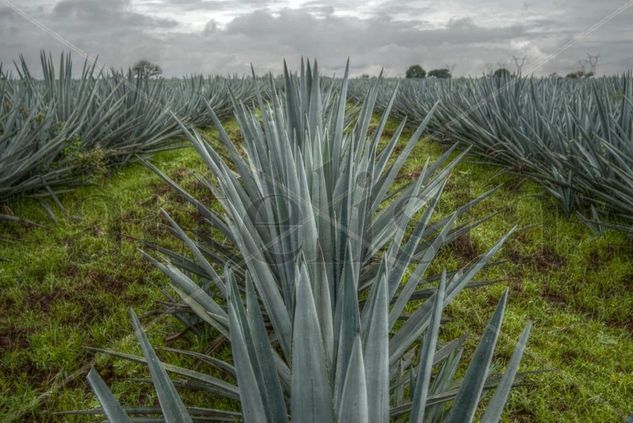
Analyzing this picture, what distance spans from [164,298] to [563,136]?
2788 millimetres

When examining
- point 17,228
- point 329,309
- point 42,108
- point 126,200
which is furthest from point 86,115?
point 329,309

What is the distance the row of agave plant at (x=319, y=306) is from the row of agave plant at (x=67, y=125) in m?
1.19

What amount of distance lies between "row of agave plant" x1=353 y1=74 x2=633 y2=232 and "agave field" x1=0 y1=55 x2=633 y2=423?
29mm

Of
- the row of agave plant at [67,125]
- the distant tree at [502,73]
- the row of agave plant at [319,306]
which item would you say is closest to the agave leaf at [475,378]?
the row of agave plant at [319,306]

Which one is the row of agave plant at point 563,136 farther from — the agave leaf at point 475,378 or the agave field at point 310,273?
the agave leaf at point 475,378

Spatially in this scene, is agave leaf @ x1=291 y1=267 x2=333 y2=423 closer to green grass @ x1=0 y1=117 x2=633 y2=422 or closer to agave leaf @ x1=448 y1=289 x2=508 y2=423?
agave leaf @ x1=448 y1=289 x2=508 y2=423

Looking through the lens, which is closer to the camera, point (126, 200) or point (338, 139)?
point (338, 139)

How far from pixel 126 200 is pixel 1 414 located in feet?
7.72

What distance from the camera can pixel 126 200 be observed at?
13.1 ft

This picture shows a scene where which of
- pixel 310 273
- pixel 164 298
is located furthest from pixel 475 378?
pixel 164 298

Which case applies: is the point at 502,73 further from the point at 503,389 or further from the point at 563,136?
the point at 503,389

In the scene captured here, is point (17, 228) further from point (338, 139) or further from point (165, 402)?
point (165, 402)

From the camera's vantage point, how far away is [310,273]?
4.20ft

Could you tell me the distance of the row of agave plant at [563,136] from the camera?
10.0 ft
